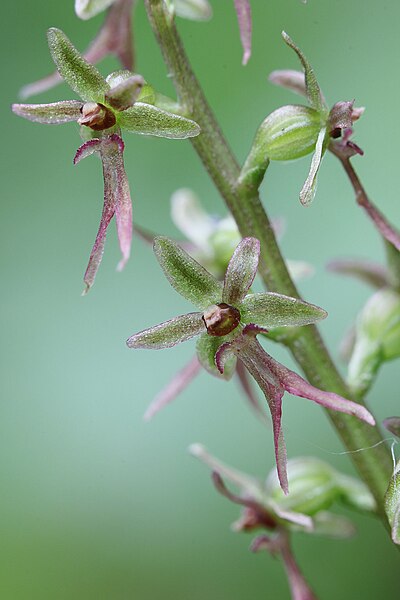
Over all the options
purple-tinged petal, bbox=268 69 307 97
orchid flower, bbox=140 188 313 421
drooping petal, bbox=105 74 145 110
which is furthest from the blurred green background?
drooping petal, bbox=105 74 145 110

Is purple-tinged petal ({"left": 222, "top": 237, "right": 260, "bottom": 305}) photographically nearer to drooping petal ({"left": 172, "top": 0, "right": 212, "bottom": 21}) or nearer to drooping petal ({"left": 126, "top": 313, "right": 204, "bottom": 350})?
drooping petal ({"left": 126, "top": 313, "right": 204, "bottom": 350})

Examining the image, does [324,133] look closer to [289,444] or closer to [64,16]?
[289,444]

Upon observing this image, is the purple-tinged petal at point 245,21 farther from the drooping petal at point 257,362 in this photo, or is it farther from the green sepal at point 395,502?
the green sepal at point 395,502

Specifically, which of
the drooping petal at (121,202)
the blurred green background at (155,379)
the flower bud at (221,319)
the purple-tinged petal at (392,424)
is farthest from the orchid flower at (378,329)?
the blurred green background at (155,379)

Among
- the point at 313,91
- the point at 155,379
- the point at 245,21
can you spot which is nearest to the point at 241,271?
the point at 313,91

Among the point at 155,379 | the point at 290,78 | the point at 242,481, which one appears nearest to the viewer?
the point at 290,78

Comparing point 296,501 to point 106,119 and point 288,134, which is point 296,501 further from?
point 106,119

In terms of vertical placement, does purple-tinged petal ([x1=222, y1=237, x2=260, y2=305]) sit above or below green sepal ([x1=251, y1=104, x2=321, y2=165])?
below

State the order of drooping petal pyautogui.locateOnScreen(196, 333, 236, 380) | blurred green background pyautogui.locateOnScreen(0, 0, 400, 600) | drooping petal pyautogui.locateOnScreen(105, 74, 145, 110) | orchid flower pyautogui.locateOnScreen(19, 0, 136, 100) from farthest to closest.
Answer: blurred green background pyautogui.locateOnScreen(0, 0, 400, 600) < orchid flower pyautogui.locateOnScreen(19, 0, 136, 100) < drooping petal pyautogui.locateOnScreen(196, 333, 236, 380) < drooping petal pyautogui.locateOnScreen(105, 74, 145, 110)
